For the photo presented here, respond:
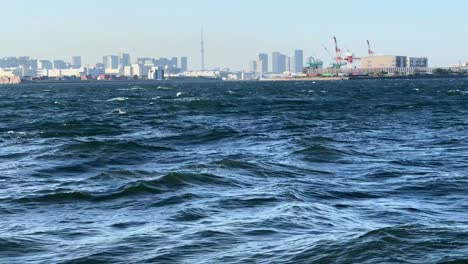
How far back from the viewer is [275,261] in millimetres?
16703

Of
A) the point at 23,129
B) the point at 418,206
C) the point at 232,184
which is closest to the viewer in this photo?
the point at 418,206

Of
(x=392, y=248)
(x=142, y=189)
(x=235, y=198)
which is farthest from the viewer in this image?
(x=142, y=189)

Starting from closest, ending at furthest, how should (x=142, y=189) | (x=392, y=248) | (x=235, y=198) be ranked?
A: (x=392, y=248), (x=235, y=198), (x=142, y=189)

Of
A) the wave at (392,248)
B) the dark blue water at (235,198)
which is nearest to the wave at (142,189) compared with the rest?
the dark blue water at (235,198)

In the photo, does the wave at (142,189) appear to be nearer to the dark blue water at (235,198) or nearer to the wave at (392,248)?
the dark blue water at (235,198)

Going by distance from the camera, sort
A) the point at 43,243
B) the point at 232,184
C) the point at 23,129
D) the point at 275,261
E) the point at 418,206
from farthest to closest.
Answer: the point at 23,129, the point at 232,184, the point at 418,206, the point at 43,243, the point at 275,261

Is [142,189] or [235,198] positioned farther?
[142,189]

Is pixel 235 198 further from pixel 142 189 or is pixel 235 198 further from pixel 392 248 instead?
pixel 392 248

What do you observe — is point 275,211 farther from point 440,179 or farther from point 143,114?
point 143,114

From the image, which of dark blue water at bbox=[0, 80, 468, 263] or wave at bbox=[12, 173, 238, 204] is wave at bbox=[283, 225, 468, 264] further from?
wave at bbox=[12, 173, 238, 204]

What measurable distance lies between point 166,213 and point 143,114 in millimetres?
53940

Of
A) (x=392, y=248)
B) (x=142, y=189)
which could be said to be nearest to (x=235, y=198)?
(x=142, y=189)

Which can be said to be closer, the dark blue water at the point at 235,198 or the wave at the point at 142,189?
the dark blue water at the point at 235,198

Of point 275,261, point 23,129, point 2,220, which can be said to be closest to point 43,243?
point 2,220
